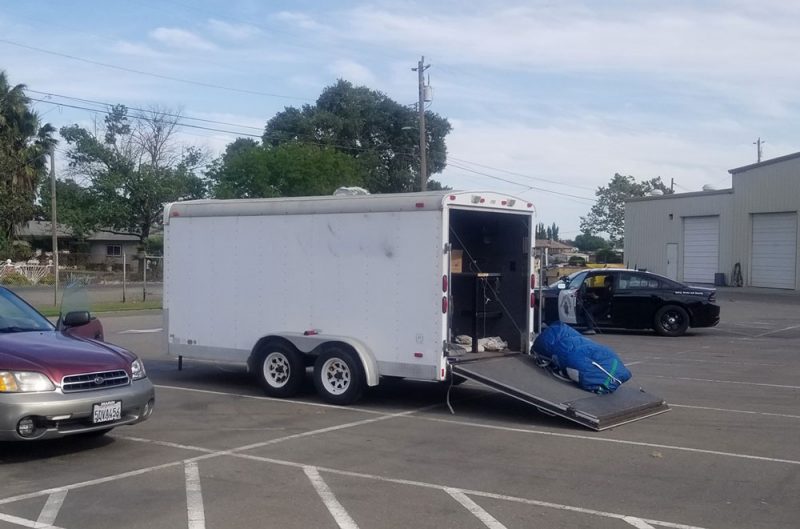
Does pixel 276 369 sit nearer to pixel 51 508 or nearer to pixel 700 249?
pixel 51 508

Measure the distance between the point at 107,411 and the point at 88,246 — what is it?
58.7m

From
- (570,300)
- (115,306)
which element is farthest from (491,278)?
(115,306)

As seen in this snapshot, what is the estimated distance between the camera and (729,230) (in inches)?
1706

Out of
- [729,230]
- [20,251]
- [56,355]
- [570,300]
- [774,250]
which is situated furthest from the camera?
[20,251]

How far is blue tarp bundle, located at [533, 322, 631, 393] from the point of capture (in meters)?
10.7

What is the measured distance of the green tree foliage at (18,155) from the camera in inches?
1837

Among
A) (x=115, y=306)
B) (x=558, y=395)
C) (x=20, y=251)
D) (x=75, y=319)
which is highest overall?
(x=20, y=251)

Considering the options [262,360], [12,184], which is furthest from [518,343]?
[12,184]

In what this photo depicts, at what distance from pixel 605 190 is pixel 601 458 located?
2876 inches

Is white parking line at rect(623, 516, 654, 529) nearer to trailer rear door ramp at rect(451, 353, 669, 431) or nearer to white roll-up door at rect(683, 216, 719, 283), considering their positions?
trailer rear door ramp at rect(451, 353, 669, 431)

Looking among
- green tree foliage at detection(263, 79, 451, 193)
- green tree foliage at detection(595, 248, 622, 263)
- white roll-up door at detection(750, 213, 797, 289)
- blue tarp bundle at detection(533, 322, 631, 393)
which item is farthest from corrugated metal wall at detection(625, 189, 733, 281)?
blue tarp bundle at detection(533, 322, 631, 393)

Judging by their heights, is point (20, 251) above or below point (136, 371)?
above

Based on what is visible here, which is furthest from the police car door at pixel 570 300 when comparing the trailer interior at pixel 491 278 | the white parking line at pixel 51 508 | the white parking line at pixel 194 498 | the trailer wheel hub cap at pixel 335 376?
the white parking line at pixel 51 508

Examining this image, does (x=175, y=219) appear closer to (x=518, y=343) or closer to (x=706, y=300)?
(x=518, y=343)
